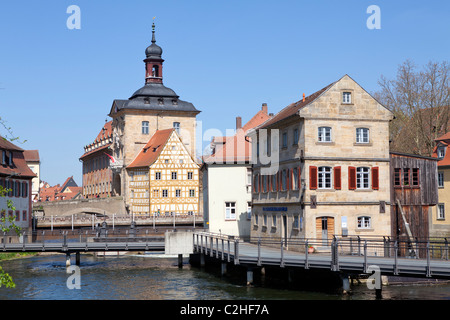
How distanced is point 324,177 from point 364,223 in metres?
3.44

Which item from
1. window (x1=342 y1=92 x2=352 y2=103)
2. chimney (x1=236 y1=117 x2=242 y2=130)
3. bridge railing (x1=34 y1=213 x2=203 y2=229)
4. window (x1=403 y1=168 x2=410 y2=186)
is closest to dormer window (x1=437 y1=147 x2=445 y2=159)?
window (x1=403 y1=168 x2=410 y2=186)

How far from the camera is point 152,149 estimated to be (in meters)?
87.3

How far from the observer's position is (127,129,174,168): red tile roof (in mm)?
84625

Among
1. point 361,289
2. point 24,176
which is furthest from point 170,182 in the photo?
point 361,289

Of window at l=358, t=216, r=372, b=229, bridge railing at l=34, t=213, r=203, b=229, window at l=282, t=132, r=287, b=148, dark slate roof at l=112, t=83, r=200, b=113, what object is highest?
dark slate roof at l=112, t=83, r=200, b=113

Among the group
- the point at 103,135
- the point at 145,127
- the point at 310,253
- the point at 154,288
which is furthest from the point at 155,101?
the point at 154,288

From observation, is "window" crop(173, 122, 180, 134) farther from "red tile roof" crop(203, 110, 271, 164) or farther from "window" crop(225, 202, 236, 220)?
"window" crop(225, 202, 236, 220)

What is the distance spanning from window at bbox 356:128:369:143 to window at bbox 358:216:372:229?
439cm

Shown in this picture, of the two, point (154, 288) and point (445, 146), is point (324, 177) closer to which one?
point (154, 288)

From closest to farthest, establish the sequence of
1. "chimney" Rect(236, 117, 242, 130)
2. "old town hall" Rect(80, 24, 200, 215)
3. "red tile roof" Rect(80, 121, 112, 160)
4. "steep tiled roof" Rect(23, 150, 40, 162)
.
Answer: "chimney" Rect(236, 117, 242, 130) < "old town hall" Rect(80, 24, 200, 215) < "red tile roof" Rect(80, 121, 112, 160) < "steep tiled roof" Rect(23, 150, 40, 162)

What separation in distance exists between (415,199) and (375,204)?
104 inches
